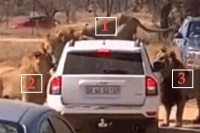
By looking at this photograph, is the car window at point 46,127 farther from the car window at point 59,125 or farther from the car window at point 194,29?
the car window at point 194,29

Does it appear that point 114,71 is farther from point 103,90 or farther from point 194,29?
point 194,29

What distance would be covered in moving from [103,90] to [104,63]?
0.41m

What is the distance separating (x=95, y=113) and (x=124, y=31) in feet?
39.1

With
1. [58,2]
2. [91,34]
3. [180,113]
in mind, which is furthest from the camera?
[58,2]

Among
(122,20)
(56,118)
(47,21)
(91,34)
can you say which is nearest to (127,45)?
(56,118)

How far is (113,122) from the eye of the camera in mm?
11180

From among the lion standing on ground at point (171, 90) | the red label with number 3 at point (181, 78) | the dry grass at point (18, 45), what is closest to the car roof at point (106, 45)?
the lion standing on ground at point (171, 90)

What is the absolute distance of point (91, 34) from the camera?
22.4m

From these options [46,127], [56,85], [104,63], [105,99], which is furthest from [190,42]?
[46,127]

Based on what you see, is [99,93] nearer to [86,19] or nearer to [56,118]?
[56,118]

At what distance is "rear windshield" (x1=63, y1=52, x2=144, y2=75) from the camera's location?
11.2m

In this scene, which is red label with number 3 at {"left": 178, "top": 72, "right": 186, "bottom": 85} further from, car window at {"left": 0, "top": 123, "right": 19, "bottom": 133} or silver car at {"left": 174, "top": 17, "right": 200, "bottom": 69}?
car window at {"left": 0, "top": 123, "right": 19, "bottom": 133}

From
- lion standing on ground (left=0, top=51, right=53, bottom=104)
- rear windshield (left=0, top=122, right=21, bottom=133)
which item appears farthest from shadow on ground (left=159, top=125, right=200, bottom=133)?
rear windshield (left=0, top=122, right=21, bottom=133)

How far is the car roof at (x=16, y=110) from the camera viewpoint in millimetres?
4988
